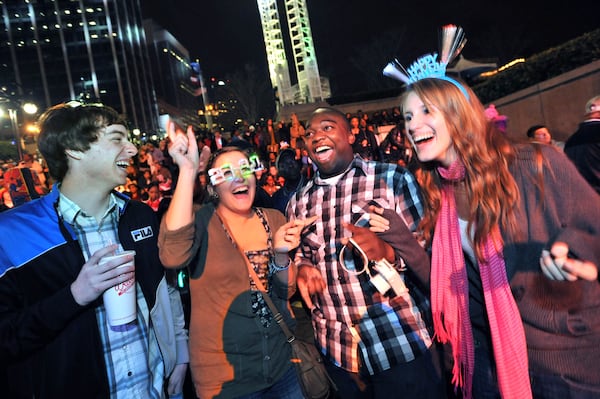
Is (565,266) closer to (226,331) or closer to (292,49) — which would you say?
(226,331)

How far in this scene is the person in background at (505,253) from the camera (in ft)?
5.39

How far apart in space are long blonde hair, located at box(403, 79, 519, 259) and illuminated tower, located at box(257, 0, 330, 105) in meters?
63.5

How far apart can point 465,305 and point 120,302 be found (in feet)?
6.32

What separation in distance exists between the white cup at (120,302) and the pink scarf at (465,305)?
178 centimetres

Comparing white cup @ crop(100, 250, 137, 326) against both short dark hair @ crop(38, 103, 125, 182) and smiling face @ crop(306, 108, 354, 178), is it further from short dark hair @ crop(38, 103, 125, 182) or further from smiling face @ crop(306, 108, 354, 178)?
smiling face @ crop(306, 108, 354, 178)

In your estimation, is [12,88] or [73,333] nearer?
[73,333]

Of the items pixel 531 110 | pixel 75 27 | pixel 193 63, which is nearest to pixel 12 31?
pixel 75 27

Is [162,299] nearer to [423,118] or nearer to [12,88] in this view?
[423,118]

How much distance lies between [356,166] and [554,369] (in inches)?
66.8

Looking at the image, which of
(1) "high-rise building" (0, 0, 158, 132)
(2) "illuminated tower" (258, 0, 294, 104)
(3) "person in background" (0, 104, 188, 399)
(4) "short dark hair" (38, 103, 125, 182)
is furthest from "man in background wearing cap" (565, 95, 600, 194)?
(1) "high-rise building" (0, 0, 158, 132)

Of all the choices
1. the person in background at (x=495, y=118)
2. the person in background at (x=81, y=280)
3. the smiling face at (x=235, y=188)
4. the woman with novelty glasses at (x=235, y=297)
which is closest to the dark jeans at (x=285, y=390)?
the woman with novelty glasses at (x=235, y=297)

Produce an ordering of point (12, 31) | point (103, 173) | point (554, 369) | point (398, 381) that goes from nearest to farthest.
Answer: point (554, 369), point (103, 173), point (398, 381), point (12, 31)

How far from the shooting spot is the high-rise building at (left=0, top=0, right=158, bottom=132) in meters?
75.2

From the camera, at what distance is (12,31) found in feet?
246
